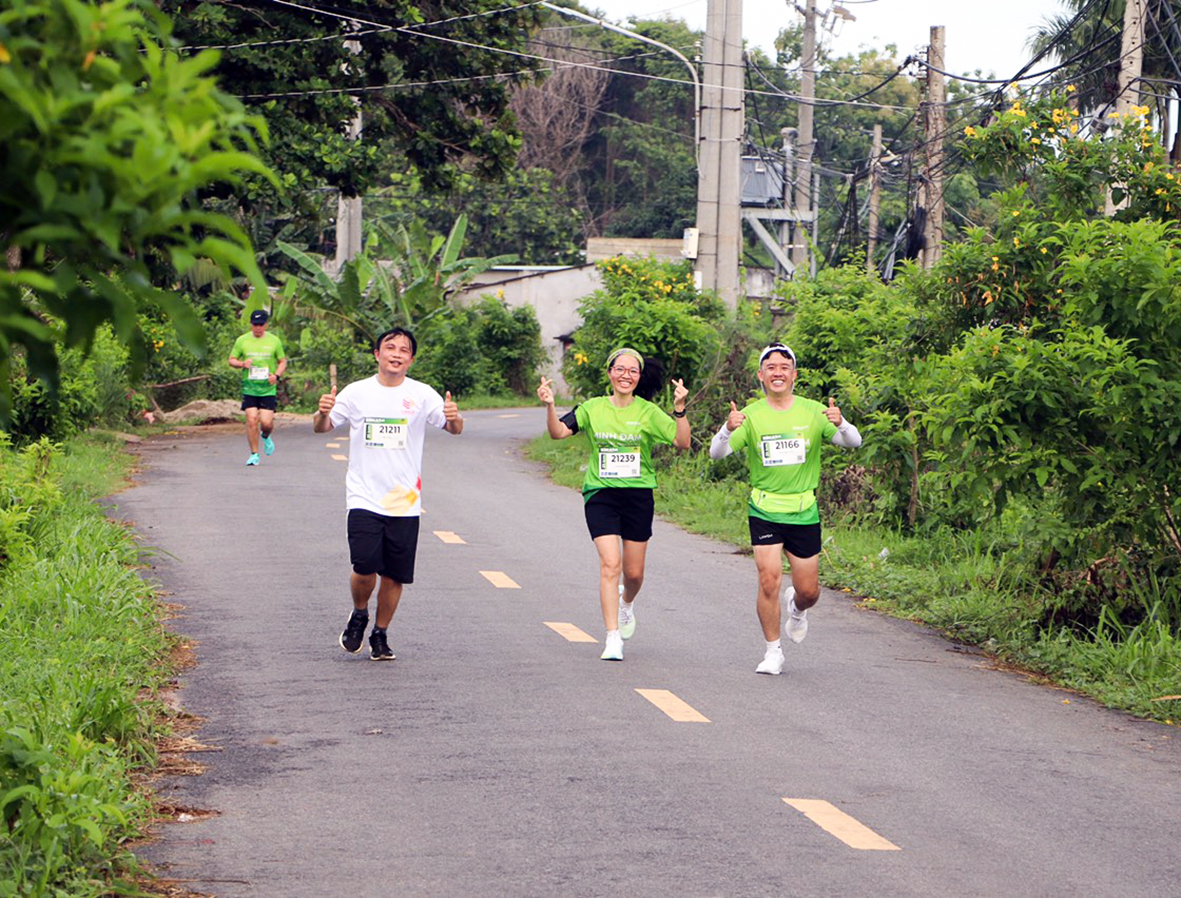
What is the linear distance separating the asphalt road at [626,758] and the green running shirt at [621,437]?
1.08 m

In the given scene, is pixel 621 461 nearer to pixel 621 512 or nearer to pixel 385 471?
pixel 621 512

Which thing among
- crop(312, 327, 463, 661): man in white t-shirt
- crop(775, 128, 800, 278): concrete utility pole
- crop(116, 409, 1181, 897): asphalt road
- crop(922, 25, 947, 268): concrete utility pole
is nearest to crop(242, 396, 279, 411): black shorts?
crop(116, 409, 1181, 897): asphalt road

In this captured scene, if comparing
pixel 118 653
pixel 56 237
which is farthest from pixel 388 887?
pixel 118 653

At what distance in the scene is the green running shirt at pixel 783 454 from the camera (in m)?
9.59

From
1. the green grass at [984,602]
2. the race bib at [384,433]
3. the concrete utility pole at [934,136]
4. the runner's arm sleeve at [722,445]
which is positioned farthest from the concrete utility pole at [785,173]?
the race bib at [384,433]

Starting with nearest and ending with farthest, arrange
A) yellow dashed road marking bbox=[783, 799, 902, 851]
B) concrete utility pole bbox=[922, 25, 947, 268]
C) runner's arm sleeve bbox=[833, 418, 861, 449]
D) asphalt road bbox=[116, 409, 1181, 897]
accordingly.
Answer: asphalt road bbox=[116, 409, 1181, 897] < yellow dashed road marking bbox=[783, 799, 902, 851] < runner's arm sleeve bbox=[833, 418, 861, 449] < concrete utility pole bbox=[922, 25, 947, 268]

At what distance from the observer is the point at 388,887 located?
216 inches

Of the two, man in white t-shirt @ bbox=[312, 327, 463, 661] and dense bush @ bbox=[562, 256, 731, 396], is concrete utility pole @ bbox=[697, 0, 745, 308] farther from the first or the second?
man in white t-shirt @ bbox=[312, 327, 463, 661]

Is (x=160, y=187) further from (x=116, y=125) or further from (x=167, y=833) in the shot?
(x=167, y=833)

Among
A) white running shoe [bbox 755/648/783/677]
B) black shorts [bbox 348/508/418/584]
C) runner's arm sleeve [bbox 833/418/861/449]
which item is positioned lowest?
white running shoe [bbox 755/648/783/677]

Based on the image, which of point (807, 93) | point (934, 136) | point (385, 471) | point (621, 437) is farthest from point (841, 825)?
point (807, 93)

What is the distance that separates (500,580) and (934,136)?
47.7ft

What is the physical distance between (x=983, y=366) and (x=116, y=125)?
7.83 metres

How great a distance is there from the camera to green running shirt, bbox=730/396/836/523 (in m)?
9.59
